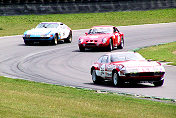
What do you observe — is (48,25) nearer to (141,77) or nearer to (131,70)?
(131,70)

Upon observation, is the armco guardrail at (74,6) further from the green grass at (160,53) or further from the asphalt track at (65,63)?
the green grass at (160,53)

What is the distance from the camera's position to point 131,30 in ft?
140

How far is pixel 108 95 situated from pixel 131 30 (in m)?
30.0

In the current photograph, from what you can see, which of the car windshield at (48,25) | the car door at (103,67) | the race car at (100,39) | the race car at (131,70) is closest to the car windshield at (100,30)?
the race car at (100,39)

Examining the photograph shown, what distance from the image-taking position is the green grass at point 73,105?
30.9ft

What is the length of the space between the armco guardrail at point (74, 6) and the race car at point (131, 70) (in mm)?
32806

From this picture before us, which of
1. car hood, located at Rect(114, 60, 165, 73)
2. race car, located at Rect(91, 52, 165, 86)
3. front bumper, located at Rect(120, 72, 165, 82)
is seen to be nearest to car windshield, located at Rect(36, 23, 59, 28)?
race car, located at Rect(91, 52, 165, 86)

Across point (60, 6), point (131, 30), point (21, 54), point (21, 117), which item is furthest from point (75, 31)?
point (21, 117)

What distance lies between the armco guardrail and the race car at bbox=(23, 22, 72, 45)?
1624cm

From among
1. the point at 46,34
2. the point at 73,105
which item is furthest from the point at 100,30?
the point at 73,105

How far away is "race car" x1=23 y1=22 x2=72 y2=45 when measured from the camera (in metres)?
30.9

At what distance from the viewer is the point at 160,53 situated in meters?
26.3

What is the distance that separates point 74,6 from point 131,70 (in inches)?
1443

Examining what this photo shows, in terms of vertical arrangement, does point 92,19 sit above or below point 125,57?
below
